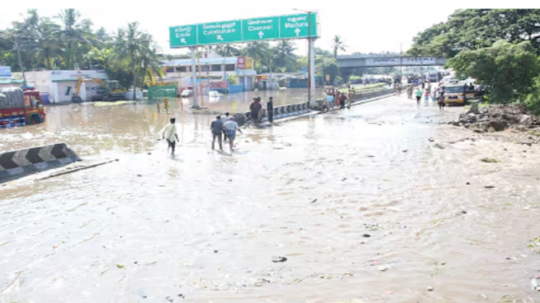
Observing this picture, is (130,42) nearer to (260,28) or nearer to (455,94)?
(260,28)

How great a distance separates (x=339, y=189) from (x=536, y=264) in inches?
184

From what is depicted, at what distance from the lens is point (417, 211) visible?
7.96 meters

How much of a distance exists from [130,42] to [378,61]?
57.5m

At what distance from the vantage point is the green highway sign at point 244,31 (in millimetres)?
29609

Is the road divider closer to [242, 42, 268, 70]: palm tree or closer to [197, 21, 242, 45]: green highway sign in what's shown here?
[197, 21, 242, 45]: green highway sign

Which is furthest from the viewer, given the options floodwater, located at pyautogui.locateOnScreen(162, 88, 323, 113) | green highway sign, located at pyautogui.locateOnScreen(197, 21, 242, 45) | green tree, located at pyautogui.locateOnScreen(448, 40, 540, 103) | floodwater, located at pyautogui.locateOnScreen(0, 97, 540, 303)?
floodwater, located at pyautogui.locateOnScreen(162, 88, 323, 113)

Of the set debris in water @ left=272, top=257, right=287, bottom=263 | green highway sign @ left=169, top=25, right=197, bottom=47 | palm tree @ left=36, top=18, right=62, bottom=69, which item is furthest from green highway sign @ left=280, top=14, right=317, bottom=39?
palm tree @ left=36, top=18, right=62, bottom=69

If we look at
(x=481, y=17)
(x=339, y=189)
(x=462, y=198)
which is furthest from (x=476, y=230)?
(x=481, y=17)

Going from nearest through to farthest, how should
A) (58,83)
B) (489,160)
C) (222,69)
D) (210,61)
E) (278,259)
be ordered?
(278,259) < (489,160) < (58,83) < (222,69) < (210,61)

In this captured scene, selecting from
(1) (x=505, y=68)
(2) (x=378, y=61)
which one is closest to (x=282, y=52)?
(2) (x=378, y=61)

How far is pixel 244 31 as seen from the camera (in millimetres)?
31297

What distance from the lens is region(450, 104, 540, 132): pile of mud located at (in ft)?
59.2

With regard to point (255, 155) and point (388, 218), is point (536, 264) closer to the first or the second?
point (388, 218)

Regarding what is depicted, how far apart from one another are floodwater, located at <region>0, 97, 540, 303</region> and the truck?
14713 millimetres
